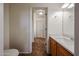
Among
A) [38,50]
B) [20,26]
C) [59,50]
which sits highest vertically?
[20,26]

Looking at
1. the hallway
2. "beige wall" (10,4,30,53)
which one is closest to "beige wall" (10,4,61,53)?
"beige wall" (10,4,30,53)

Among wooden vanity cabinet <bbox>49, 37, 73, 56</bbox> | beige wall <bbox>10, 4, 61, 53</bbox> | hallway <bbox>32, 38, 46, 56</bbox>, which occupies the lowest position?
hallway <bbox>32, 38, 46, 56</bbox>

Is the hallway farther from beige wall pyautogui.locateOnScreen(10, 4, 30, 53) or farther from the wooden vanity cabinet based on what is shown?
the wooden vanity cabinet

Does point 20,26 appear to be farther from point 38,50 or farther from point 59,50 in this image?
point 59,50

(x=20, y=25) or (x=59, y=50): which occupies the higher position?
(x=20, y=25)

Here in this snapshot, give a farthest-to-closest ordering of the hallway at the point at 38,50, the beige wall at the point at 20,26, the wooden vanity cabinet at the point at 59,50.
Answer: the beige wall at the point at 20,26
the hallway at the point at 38,50
the wooden vanity cabinet at the point at 59,50

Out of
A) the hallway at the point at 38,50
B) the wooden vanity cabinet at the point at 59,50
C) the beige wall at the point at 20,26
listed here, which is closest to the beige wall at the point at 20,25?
the beige wall at the point at 20,26

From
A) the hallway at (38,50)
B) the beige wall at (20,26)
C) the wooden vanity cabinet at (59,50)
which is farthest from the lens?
the beige wall at (20,26)

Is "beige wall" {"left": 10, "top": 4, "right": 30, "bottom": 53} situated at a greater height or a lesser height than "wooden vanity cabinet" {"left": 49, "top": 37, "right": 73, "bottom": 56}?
greater

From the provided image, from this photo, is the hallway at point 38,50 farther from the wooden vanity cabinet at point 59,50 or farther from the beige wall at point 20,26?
the wooden vanity cabinet at point 59,50

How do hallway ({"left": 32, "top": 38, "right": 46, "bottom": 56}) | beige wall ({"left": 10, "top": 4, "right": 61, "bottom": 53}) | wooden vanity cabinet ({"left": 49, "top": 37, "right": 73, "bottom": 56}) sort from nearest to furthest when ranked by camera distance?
wooden vanity cabinet ({"left": 49, "top": 37, "right": 73, "bottom": 56}), hallway ({"left": 32, "top": 38, "right": 46, "bottom": 56}), beige wall ({"left": 10, "top": 4, "right": 61, "bottom": 53})

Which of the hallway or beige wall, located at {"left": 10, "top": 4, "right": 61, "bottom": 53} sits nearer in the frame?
the hallway

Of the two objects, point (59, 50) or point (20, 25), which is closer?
point (59, 50)

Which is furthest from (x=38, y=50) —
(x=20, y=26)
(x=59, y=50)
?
(x=59, y=50)
